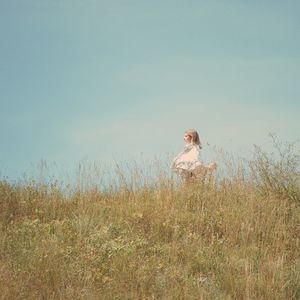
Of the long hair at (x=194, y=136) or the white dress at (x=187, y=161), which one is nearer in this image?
the white dress at (x=187, y=161)

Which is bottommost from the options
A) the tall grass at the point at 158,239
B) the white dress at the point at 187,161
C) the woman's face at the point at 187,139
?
the tall grass at the point at 158,239

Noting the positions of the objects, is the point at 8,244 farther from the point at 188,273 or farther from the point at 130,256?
the point at 188,273

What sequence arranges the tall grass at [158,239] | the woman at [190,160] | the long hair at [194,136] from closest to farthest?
the tall grass at [158,239], the woman at [190,160], the long hair at [194,136]

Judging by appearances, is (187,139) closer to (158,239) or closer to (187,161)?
(187,161)

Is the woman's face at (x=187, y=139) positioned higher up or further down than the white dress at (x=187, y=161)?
higher up

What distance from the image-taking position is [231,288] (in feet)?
19.5

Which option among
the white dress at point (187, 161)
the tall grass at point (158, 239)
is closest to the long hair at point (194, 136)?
the white dress at point (187, 161)

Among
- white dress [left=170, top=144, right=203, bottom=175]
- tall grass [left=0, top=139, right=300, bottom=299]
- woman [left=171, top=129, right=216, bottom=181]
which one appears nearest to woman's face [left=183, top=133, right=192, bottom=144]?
woman [left=171, top=129, right=216, bottom=181]

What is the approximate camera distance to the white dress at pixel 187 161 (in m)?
12.7

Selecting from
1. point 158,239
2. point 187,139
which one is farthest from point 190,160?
point 158,239

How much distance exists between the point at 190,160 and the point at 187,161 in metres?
0.08

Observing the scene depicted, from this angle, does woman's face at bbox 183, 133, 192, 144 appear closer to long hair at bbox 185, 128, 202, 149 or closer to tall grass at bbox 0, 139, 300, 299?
long hair at bbox 185, 128, 202, 149

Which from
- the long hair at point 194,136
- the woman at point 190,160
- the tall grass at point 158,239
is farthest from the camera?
the long hair at point 194,136

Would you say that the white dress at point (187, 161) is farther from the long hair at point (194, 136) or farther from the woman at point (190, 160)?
the long hair at point (194, 136)
